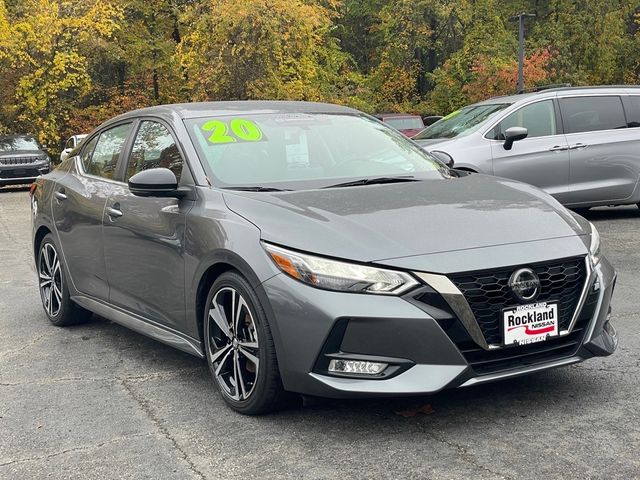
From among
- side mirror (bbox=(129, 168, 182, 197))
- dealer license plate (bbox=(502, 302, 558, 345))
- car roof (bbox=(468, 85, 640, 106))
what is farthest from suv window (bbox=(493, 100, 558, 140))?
dealer license plate (bbox=(502, 302, 558, 345))

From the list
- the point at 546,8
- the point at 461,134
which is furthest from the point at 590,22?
the point at 461,134

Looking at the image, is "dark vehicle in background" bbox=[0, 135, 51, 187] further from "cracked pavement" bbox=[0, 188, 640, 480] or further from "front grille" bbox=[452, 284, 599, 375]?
"front grille" bbox=[452, 284, 599, 375]

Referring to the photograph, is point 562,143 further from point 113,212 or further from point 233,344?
point 233,344

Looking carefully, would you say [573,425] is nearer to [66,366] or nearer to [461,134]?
[66,366]

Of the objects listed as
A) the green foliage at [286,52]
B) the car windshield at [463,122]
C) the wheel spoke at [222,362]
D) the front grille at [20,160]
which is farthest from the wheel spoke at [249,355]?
the green foliage at [286,52]

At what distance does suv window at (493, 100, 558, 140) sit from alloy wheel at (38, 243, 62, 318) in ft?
19.4

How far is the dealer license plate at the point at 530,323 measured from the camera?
3.54m

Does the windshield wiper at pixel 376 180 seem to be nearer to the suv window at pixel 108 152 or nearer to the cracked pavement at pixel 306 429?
the cracked pavement at pixel 306 429

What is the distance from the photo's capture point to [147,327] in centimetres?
480

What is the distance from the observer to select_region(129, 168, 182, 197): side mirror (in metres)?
4.37

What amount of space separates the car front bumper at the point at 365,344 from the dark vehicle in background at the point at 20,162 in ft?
64.7

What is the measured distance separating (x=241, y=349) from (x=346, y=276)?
2.52ft

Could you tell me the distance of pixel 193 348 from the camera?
4383 mm

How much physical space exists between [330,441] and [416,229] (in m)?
1.00
